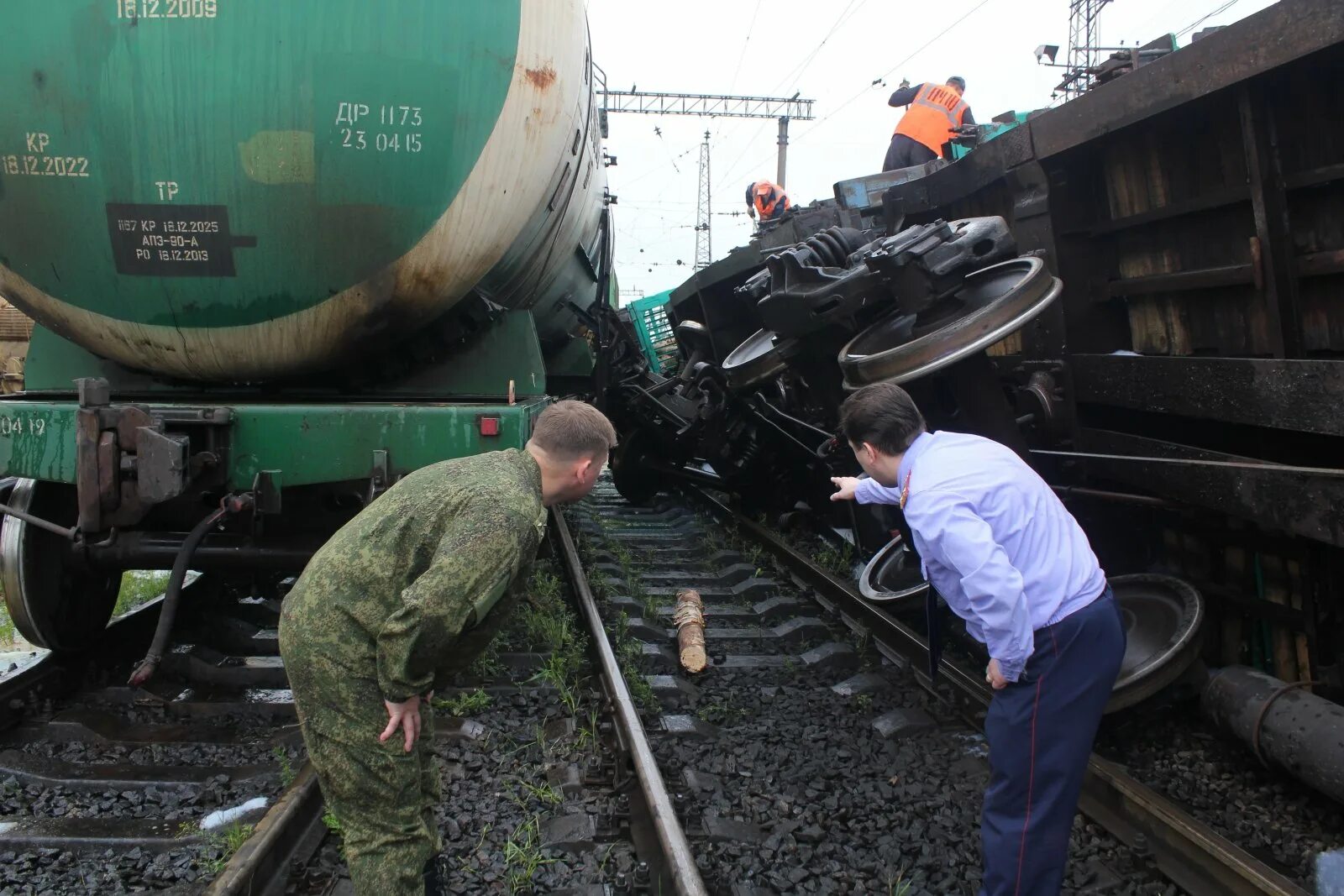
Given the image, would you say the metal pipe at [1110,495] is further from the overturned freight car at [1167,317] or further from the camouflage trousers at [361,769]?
the camouflage trousers at [361,769]

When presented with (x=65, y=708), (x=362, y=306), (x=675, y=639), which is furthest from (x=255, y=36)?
(x=675, y=639)

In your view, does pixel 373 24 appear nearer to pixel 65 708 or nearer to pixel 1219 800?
pixel 65 708

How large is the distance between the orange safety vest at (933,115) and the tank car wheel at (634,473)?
373cm

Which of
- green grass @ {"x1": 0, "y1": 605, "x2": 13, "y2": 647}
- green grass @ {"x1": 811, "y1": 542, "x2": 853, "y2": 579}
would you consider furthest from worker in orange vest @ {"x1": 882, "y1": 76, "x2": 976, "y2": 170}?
green grass @ {"x1": 0, "y1": 605, "x2": 13, "y2": 647}

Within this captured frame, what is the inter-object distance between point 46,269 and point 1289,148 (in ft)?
Answer: 15.4

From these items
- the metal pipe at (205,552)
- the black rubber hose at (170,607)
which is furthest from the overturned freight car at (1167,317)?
the black rubber hose at (170,607)

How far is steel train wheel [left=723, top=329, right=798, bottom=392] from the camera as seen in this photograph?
4863 mm

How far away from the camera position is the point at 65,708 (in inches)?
150

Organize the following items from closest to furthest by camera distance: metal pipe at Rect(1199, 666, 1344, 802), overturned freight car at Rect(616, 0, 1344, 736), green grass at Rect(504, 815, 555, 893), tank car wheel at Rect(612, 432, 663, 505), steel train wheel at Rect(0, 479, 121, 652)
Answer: green grass at Rect(504, 815, 555, 893) → metal pipe at Rect(1199, 666, 1344, 802) → overturned freight car at Rect(616, 0, 1344, 736) → steel train wheel at Rect(0, 479, 121, 652) → tank car wheel at Rect(612, 432, 663, 505)

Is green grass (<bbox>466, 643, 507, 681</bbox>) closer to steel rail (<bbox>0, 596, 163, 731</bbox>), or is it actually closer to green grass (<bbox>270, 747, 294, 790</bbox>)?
green grass (<bbox>270, 747, 294, 790</bbox>)

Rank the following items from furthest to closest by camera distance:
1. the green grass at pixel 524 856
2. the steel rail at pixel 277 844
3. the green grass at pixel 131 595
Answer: the green grass at pixel 131 595 < the green grass at pixel 524 856 < the steel rail at pixel 277 844

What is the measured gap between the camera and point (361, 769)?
2.18 m

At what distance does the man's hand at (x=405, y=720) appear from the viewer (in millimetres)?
2098

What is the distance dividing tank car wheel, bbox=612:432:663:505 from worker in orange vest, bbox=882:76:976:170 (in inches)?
138
